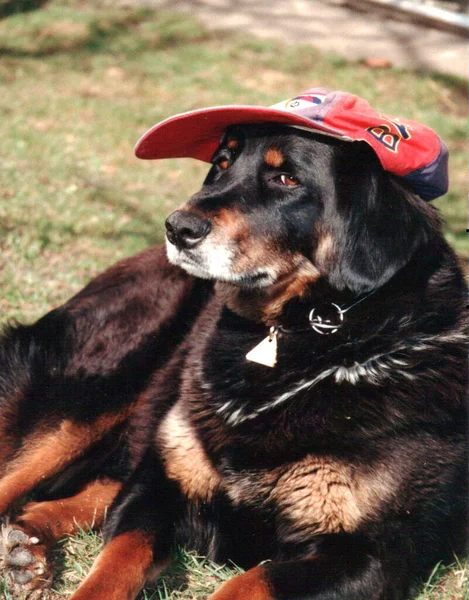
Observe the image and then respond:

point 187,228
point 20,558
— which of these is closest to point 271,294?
point 187,228

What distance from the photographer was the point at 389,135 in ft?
9.81

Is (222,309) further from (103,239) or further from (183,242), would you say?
(103,239)

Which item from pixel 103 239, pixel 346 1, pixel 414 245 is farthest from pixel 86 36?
pixel 414 245

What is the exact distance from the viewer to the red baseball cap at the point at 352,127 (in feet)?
9.72

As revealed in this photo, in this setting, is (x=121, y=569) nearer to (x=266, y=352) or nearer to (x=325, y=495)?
(x=325, y=495)

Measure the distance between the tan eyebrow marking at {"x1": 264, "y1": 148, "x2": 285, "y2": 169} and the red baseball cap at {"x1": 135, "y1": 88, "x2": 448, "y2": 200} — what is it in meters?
0.12

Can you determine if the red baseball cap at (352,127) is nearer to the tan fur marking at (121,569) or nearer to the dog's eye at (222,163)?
the dog's eye at (222,163)

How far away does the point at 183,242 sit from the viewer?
3121 millimetres

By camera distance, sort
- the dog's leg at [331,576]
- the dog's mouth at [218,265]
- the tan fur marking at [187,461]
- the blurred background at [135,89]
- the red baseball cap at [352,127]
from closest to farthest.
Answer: the dog's leg at [331,576] → the red baseball cap at [352,127] → the dog's mouth at [218,265] → the tan fur marking at [187,461] → the blurred background at [135,89]

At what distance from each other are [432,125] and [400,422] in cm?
746

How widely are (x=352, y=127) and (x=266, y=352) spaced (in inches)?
37.9

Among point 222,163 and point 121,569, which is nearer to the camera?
point 121,569

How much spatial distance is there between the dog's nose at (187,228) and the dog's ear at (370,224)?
51 centimetres

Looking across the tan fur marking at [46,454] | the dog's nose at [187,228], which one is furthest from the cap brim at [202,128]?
the tan fur marking at [46,454]
